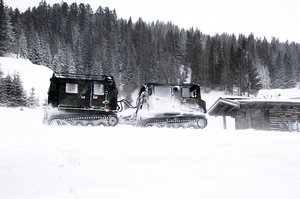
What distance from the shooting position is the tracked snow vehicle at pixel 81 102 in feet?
45.6

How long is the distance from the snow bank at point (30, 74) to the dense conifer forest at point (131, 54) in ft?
32.8

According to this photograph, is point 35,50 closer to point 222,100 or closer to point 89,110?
point 222,100

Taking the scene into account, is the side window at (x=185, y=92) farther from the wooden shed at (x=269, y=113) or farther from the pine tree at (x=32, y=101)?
the pine tree at (x=32, y=101)

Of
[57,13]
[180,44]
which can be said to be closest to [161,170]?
[180,44]

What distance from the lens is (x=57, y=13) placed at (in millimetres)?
125500

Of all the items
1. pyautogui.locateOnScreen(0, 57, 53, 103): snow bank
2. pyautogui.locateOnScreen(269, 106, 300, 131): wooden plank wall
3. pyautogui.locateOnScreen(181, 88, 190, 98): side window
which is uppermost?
pyautogui.locateOnScreen(0, 57, 53, 103): snow bank

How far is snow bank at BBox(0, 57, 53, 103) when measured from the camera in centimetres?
4920

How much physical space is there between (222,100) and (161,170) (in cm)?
2148

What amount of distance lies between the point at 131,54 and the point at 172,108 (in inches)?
3124

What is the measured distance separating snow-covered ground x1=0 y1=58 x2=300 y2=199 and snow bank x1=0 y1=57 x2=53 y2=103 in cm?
4109

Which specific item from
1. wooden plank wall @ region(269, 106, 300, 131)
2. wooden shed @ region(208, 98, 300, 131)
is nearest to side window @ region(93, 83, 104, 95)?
wooden shed @ region(208, 98, 300, 131)

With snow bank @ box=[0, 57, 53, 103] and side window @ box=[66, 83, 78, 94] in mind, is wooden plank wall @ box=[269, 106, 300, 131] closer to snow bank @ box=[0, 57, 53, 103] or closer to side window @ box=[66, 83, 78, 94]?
side window @ box=[66, 83, 78, 94]

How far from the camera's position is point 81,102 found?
1427 centimetres

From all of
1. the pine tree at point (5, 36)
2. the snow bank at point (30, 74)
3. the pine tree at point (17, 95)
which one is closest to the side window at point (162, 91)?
the pine tree at point (17, 95)
